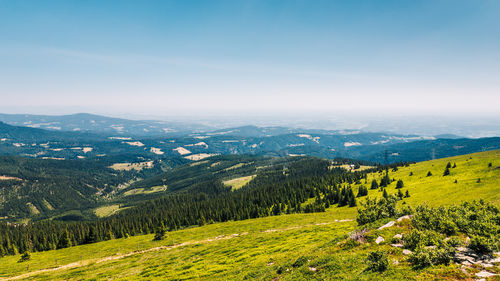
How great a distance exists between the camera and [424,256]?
17.2 m

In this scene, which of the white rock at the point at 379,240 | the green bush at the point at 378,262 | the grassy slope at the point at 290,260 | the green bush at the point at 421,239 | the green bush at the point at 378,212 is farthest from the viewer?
the green bush at the point at 378,212

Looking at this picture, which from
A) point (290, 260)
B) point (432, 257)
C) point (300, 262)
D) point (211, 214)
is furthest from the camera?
point (211, 214)

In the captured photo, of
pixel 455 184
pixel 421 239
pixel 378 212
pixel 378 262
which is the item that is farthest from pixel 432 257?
pixel 455 184

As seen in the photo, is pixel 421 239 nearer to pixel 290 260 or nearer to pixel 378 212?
pixel 378 212

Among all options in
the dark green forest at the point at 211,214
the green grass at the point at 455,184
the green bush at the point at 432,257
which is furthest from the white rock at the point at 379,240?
the dark green forest at the point at 211,214

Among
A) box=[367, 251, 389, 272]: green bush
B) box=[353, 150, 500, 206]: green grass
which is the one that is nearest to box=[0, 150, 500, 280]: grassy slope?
box=[353, 150, 500, 206]: green grass

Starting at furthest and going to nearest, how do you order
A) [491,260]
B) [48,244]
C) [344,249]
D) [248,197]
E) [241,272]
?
[248,197], [48,244], [241,272], [344,249], [491,260]

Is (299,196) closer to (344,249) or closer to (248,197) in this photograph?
(248,197)

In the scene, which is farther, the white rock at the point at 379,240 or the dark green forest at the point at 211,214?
the dark green forest at the point at 211,214

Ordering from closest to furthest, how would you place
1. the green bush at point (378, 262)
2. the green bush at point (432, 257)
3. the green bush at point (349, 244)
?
1. the green bush at point (432, 257)
2. the green bush at point (378, 262)
3. the green bush at point (349, 244)

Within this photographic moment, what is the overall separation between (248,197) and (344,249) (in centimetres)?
17054

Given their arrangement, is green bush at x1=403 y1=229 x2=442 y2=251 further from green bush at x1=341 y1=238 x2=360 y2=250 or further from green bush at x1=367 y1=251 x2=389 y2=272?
green bush at x1=341 y1=238 x2=360 y2=250

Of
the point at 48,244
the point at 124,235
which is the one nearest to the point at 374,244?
the point at 124,235

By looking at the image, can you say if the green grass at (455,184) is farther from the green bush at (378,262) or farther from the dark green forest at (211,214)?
the green bush at (378,262)
